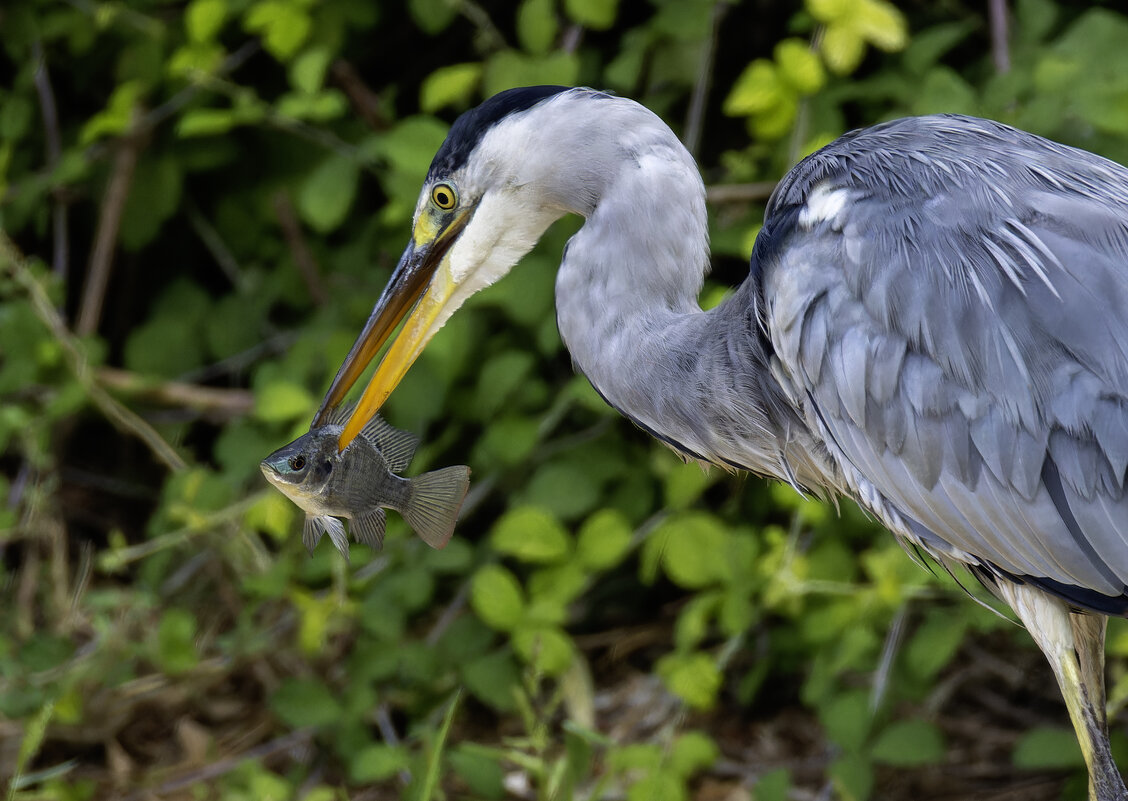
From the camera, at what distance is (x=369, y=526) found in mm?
1687

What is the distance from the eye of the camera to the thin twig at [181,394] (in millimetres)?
3012

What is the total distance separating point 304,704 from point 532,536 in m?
0.62

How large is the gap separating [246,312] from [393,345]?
1.53m

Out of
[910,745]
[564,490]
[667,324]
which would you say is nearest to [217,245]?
[564,490]

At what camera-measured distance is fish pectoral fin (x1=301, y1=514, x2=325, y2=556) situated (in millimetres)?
1667

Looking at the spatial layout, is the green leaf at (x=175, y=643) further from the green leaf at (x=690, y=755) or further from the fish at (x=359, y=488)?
the green leaf at (x=690, y=755)

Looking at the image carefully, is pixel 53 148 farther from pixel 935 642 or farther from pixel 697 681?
pixel 935 642

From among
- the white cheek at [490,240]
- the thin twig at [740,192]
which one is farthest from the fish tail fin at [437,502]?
the thin twig at [740,192]

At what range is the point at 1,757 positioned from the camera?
2.66 m

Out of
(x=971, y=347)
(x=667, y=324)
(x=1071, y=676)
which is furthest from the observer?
(x=667, y=324)

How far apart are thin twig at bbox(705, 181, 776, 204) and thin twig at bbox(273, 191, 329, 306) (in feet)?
3.62

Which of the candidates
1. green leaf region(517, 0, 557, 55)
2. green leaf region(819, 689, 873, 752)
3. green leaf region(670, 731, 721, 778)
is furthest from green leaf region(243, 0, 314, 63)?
green leaf region(819, 689, 873, 752)

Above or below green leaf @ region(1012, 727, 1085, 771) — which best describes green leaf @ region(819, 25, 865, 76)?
above

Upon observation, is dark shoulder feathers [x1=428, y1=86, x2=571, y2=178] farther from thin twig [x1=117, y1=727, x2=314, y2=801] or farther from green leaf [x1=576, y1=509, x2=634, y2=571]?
thin twig [x1=117, y1=727, x2=314, y2=801]
